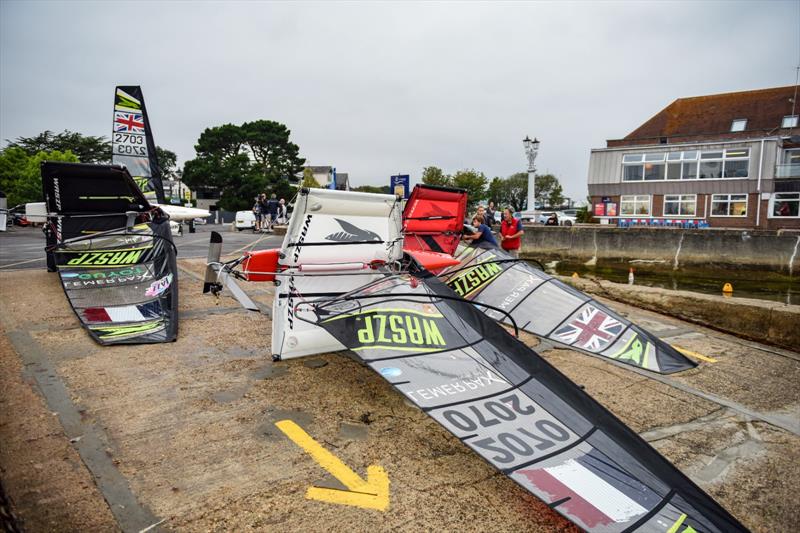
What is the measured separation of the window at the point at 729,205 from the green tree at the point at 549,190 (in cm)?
5501

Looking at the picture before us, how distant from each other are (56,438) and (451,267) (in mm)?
4735

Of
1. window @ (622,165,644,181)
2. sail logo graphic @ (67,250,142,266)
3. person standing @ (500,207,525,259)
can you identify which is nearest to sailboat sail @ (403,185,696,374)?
person standing @ (500,207,525,259)

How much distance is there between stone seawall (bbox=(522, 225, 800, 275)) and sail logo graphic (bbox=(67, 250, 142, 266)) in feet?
57.8

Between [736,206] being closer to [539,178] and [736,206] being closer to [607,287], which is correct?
[607,287]

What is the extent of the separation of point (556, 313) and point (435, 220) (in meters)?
4.10

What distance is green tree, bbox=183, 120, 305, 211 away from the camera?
52.0m

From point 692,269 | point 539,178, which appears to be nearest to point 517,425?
point 692,269

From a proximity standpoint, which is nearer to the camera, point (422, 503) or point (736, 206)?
point (422, 503)

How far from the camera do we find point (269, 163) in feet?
194

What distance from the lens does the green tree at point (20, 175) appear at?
4188 cm

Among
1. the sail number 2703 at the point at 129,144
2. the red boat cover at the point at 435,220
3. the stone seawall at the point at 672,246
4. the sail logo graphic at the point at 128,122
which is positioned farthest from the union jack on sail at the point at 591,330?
the stone seawall at the point at 672,246

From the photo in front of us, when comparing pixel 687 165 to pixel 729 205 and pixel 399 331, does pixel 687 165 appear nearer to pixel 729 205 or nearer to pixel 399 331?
pixel 729 205

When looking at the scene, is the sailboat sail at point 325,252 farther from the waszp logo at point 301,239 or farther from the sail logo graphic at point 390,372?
the sail logo graphic at point 390,372

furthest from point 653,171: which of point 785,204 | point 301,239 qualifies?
point 301,239
